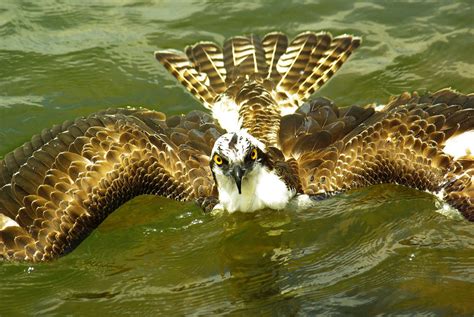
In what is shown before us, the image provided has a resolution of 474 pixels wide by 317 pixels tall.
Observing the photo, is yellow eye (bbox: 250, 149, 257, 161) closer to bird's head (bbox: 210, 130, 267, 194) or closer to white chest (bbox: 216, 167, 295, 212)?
bird's head (bbox: 210, 130, 267, 194)

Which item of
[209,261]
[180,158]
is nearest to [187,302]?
[209,261]

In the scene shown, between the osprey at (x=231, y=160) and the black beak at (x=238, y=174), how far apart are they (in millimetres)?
12

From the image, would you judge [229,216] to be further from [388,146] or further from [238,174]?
[388,146]

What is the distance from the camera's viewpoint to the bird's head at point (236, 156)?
363 inches

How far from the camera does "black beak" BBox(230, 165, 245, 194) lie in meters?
9.16

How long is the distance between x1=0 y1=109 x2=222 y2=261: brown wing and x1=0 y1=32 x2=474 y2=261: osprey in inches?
0.4

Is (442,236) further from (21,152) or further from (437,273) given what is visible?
(21,152)

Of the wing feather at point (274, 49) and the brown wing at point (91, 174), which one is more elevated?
the wing feather at point (274, 49)

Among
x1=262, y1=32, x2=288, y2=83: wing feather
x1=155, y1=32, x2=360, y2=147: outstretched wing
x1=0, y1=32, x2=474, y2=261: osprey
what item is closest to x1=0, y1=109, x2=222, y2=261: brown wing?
x1=0, y1=32, x2=474, y2=261: osprey

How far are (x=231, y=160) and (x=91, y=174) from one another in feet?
4.39

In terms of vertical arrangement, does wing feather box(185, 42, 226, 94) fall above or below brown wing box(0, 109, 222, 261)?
above

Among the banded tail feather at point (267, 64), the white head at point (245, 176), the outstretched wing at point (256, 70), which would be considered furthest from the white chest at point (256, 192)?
the banded tail feather at point (267, 64)

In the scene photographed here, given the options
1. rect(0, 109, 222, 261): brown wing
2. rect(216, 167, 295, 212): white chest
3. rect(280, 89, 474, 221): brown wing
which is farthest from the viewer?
rect(216, 167, 295, 212): white chest

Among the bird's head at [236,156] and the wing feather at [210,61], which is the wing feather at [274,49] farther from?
the bird's head at [236,156]
